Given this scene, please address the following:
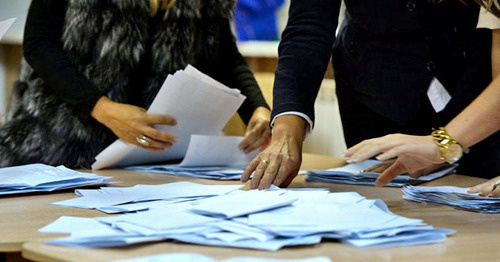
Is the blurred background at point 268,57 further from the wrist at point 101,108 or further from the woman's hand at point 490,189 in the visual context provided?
the woman's hand at point 490,189

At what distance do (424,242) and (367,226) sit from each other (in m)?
0.07

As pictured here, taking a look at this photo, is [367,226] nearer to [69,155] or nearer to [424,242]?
[424,242]

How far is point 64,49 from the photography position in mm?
1671

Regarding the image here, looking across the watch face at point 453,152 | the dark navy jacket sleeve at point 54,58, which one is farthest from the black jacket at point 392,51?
the dark navy jacket sleeve at point 54,58

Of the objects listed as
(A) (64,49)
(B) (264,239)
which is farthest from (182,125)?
(B) (264,239)

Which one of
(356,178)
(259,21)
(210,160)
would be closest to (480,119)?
(356,178)

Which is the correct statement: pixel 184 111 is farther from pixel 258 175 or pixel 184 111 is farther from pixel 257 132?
pixel 258 175

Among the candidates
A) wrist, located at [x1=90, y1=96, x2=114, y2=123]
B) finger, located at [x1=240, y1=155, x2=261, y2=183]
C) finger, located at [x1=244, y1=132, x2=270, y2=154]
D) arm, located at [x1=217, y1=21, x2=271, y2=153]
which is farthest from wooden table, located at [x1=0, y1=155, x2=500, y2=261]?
arm, located at [x1=217, y1=21, x2=271, y2=153]

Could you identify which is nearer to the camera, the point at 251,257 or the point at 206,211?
the point at 251,257

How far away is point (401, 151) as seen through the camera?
1087 mm

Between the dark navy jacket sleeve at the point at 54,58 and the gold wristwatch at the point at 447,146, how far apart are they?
0.88 m

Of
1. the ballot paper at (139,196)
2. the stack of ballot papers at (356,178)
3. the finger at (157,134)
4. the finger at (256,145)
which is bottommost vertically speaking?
the ballot paper at (139,196)

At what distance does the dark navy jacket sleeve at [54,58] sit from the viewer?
1611 mm

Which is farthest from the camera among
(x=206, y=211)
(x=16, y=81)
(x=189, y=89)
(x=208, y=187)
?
(x=16, y=81)
